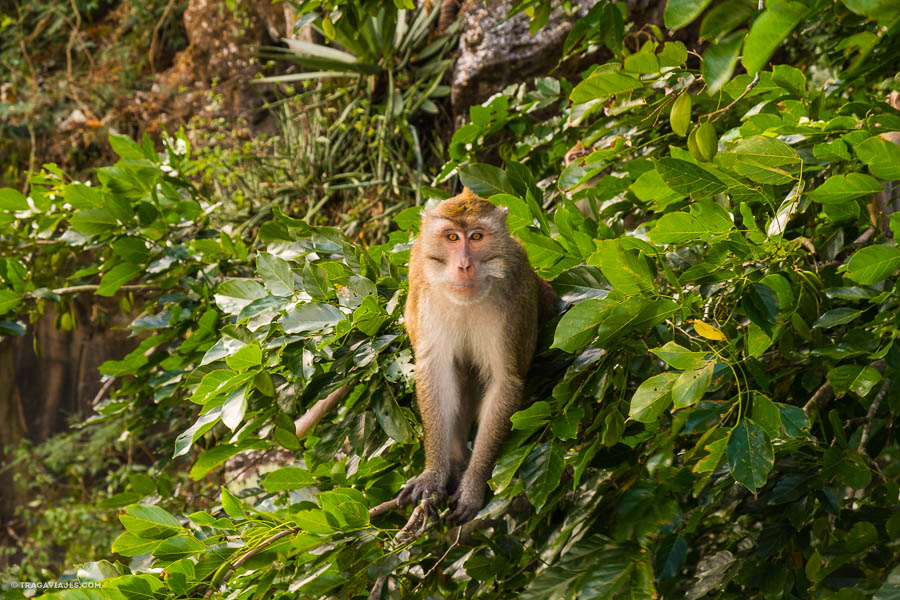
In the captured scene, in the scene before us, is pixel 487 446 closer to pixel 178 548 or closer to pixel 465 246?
pixel 465 246

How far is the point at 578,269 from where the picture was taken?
1707 mm

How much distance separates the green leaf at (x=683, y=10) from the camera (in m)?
0.89

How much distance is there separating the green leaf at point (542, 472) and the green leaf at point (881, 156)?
2.66 feet

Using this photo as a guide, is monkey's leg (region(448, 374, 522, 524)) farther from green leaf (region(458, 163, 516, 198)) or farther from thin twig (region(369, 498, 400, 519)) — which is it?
green leaf (region(458, 163, 516, 198))

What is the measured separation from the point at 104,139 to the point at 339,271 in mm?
6467

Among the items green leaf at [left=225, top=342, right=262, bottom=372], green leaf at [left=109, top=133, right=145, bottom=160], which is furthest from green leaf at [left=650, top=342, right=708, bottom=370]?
green leaf at [left=109, top=133, right=145, bottom=160]

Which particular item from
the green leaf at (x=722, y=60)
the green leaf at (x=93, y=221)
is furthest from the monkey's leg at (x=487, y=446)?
the green leaf at (x=93, y=221)

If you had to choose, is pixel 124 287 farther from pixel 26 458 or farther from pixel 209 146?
pixel 26 458

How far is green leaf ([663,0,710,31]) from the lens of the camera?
2.93 feet

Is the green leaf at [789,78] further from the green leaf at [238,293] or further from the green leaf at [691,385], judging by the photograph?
the green leaf at [238,293]

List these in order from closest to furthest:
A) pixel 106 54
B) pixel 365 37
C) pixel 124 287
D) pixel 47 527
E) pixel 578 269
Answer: pixel 578 269, pixel 124 287, pixel 365 37, pixel 47 527, pixel 106 54

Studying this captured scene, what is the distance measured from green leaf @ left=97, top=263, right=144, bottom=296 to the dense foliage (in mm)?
416

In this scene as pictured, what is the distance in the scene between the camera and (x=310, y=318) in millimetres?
1825

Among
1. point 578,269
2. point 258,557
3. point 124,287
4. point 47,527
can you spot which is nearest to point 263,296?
point 258,557
